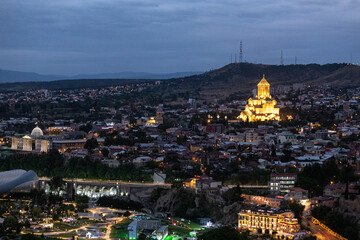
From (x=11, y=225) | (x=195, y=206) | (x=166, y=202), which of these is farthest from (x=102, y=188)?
(x=11, y=225)

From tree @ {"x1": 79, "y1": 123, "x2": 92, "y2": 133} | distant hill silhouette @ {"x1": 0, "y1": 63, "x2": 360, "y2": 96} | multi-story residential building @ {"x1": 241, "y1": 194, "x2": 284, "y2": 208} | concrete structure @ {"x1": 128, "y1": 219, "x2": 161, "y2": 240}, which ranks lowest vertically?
concrete structure @ {"x1": 128, "y1": 219, "x2": 161, "y2": 240}

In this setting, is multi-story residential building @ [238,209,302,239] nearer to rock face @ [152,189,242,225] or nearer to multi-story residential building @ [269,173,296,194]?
rock face @ [152,189,242,225]

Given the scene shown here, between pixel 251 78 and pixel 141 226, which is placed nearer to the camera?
Result: pixel 141 226

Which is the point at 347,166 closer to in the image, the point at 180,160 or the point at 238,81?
the point at 180,160

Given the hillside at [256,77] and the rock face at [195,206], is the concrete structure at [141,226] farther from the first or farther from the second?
the hillside at [256,77]

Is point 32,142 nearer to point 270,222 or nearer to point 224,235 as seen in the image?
point 270,222

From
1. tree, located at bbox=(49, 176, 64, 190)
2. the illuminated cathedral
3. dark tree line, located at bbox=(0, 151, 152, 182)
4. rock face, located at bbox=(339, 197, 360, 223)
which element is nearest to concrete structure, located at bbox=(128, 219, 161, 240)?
rock face, located at bbox=(339, 197, 360, 223)
